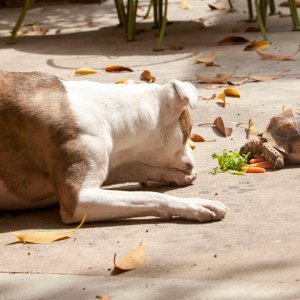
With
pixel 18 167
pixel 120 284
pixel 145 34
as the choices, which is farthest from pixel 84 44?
pixel 120 284

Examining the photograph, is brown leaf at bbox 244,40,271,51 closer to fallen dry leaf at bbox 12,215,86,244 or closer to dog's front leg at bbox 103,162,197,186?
dog's front leg at bbox 103,162,197,186

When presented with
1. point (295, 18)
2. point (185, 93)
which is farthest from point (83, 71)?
point (185, 93)

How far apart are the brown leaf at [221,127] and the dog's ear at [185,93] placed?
1.08 m

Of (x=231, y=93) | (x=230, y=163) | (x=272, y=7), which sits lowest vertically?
(x=272, y=7)

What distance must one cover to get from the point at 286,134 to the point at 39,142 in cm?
154

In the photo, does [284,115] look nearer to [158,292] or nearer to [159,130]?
[159,130]

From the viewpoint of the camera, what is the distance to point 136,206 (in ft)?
13.7

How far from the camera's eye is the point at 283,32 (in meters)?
8.98

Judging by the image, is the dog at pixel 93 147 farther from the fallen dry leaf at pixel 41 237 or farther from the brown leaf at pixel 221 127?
the brown leaf at pixel 221 127

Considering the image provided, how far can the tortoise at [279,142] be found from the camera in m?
5.07

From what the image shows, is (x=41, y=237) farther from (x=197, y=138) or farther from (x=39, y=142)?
(x=197, y=138)

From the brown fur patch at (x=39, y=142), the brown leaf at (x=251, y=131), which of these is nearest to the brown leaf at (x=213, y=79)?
the brown leaf at (x=251, y=131)

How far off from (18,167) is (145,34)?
17.2ft

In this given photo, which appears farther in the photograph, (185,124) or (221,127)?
(221,127)
